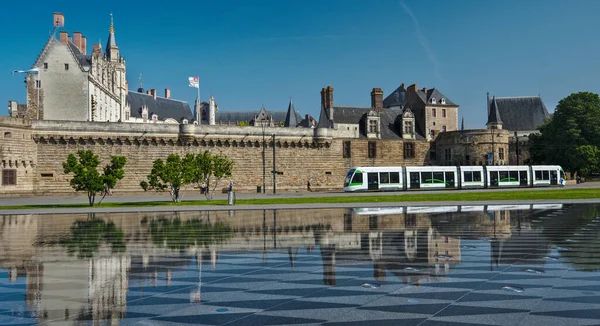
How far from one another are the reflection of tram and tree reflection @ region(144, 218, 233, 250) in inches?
1022

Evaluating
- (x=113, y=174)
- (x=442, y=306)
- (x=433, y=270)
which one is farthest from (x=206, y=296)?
(x=113, y=174)

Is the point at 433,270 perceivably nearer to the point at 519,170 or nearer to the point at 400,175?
the point at 400,175

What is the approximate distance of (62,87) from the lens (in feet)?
166

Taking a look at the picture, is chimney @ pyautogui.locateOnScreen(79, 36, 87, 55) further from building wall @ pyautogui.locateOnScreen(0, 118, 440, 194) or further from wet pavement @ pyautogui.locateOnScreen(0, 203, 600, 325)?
wet pavement @ pyautogui.locateOnScreen(0, 203, 600, 325)

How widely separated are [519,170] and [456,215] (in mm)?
32344

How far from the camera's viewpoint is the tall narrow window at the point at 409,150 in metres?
59.9

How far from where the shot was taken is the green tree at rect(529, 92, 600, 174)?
59312 millimetres

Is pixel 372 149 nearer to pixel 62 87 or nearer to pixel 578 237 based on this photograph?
pixel 62 87

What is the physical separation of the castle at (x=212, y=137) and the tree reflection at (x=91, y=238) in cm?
2756

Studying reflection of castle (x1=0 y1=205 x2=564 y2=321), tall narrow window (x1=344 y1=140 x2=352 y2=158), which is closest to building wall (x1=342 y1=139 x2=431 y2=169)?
tall narrow window (x1=344 y1=140 x2=352 y2=158)

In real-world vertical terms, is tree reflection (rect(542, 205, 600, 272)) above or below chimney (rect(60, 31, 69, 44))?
below

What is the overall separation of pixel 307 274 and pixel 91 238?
8330 millimetres

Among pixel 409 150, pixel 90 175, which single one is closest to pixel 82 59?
pixel 90 175

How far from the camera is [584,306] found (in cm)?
693
